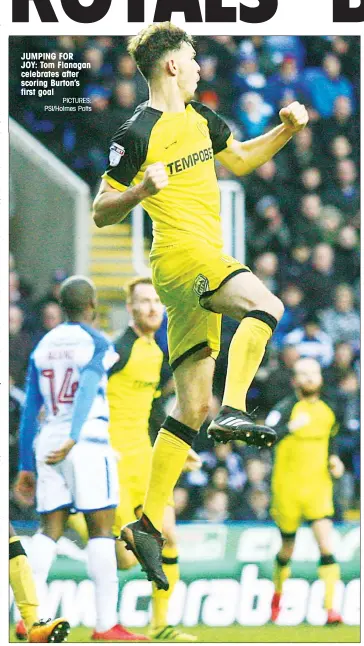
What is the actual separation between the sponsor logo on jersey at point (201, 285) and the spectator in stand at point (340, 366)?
153cm

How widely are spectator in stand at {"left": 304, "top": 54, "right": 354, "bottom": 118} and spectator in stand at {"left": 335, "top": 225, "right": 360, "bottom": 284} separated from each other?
29.5 inches

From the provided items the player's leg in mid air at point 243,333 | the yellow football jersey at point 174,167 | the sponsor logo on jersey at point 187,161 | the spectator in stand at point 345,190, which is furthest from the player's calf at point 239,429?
the spectator in stand at point 345,190

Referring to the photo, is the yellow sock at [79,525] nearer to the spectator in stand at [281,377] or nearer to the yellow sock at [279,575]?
the yellow sock at [279,575]

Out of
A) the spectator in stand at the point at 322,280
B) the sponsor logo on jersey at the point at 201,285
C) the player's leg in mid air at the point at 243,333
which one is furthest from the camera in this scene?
the spectator in stand at the point at 322,280

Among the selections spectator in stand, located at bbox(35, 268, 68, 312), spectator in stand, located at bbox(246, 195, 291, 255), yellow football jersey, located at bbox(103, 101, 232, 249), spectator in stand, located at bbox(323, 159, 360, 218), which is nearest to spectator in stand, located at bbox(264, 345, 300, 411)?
spectator in stand, located at bbox(246, 195, 291, 255)

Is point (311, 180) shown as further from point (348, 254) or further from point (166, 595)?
point (166, 595)

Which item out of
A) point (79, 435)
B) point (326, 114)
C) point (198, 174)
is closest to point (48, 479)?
point (79, 435)

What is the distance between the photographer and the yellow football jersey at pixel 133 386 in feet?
25.1

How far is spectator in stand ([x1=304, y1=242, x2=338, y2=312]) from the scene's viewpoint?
7789 millimetres

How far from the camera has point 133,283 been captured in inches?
301

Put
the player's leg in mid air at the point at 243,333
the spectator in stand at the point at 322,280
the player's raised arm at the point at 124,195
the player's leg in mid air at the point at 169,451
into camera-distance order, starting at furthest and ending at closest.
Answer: the spectator in stand at the point at 322,280
the player's leg in mid air at the point at 169,451
the player's leg in mid air at the point at 243,333
the player's raised arm at the point at 124,195

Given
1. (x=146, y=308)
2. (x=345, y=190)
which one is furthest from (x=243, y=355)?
(x=345, y=190)
